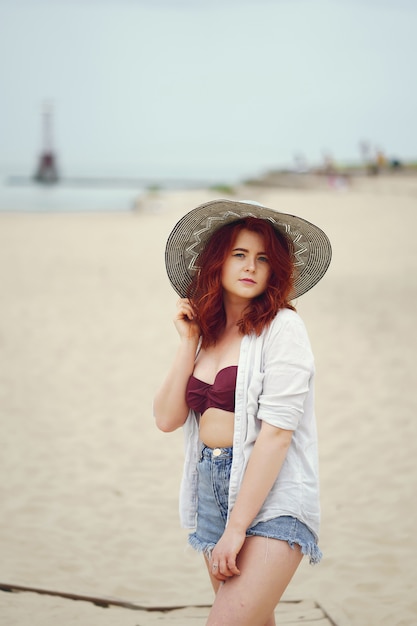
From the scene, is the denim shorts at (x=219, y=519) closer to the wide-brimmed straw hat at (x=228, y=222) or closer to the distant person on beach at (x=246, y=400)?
the distant person on beach at (x=246, y=400)

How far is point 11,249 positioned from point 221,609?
1674cm

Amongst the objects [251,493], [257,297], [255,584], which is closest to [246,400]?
[251,493]

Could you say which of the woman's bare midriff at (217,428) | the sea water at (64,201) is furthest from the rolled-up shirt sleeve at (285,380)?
the sea water at (64,201)

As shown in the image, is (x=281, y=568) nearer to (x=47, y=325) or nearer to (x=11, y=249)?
(x=47, y=325)

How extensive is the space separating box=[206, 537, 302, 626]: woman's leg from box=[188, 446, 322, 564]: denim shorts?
0.08 feet

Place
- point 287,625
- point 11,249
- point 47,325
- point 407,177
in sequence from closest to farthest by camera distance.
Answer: point 287,625 < point 47,325 < point 11,249 < point 407,177

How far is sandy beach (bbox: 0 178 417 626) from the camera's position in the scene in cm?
413

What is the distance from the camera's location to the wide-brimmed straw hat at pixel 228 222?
7.55 ft

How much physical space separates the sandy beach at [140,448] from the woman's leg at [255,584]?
1.60 metres

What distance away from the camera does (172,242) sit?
252cm

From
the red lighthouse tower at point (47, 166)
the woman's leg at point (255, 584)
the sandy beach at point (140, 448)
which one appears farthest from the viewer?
the red lighthouse tower at point (47, 166)

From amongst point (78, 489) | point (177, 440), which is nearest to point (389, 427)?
point (177, 440)

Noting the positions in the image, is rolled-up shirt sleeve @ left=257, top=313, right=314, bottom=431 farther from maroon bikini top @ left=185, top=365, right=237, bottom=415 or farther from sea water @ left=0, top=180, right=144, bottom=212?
sea water @ left=0, top=180, right=144, bottom=212

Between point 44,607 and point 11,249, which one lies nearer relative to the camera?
point 44,607
